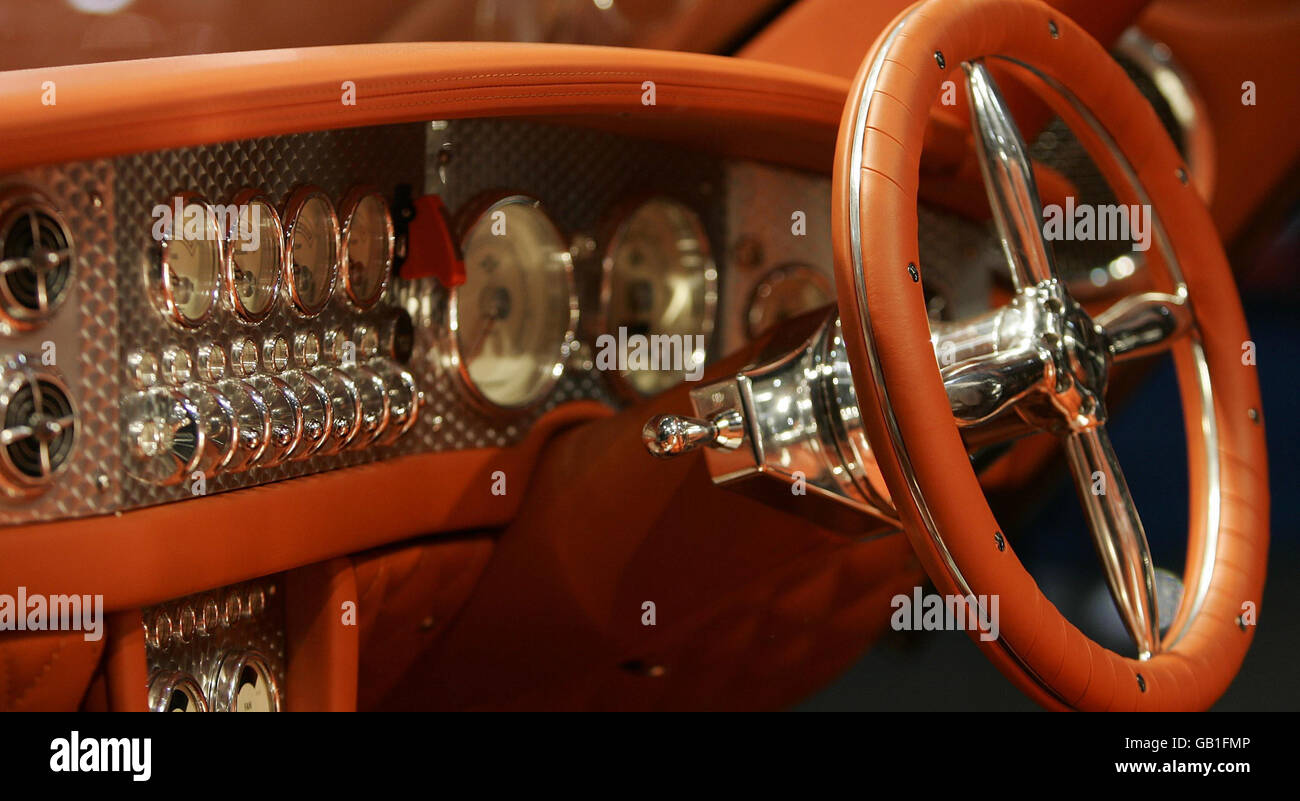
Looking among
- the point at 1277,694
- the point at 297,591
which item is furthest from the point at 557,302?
the point at 1277,694

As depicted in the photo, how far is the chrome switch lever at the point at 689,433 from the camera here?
3.57 feet

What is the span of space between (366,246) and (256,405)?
198 millimetres

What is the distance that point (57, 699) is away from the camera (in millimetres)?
970

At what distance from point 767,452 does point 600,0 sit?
0.92 m

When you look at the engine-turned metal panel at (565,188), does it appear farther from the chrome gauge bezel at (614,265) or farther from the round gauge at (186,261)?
the round gauge at (186,261)

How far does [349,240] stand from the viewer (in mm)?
1155

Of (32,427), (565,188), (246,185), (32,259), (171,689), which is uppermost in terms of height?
(565,188)

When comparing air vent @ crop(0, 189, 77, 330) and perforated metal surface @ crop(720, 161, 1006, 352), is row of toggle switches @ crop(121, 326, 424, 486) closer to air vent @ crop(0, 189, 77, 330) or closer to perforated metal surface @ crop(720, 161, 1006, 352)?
air vent @ crop(0, 189, 77, 330)

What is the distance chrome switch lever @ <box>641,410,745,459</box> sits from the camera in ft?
3.57

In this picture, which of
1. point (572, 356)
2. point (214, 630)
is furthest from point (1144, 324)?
point (214, 630)

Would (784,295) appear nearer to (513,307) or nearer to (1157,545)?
(513,307)

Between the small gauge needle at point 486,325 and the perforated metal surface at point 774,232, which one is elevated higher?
the perforated metal surface at point 774,232

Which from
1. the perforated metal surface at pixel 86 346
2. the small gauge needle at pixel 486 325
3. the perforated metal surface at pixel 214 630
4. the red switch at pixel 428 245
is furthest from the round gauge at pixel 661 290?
the perforated metal surface at pixel 86 346

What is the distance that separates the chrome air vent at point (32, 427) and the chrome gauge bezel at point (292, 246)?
23 cm
